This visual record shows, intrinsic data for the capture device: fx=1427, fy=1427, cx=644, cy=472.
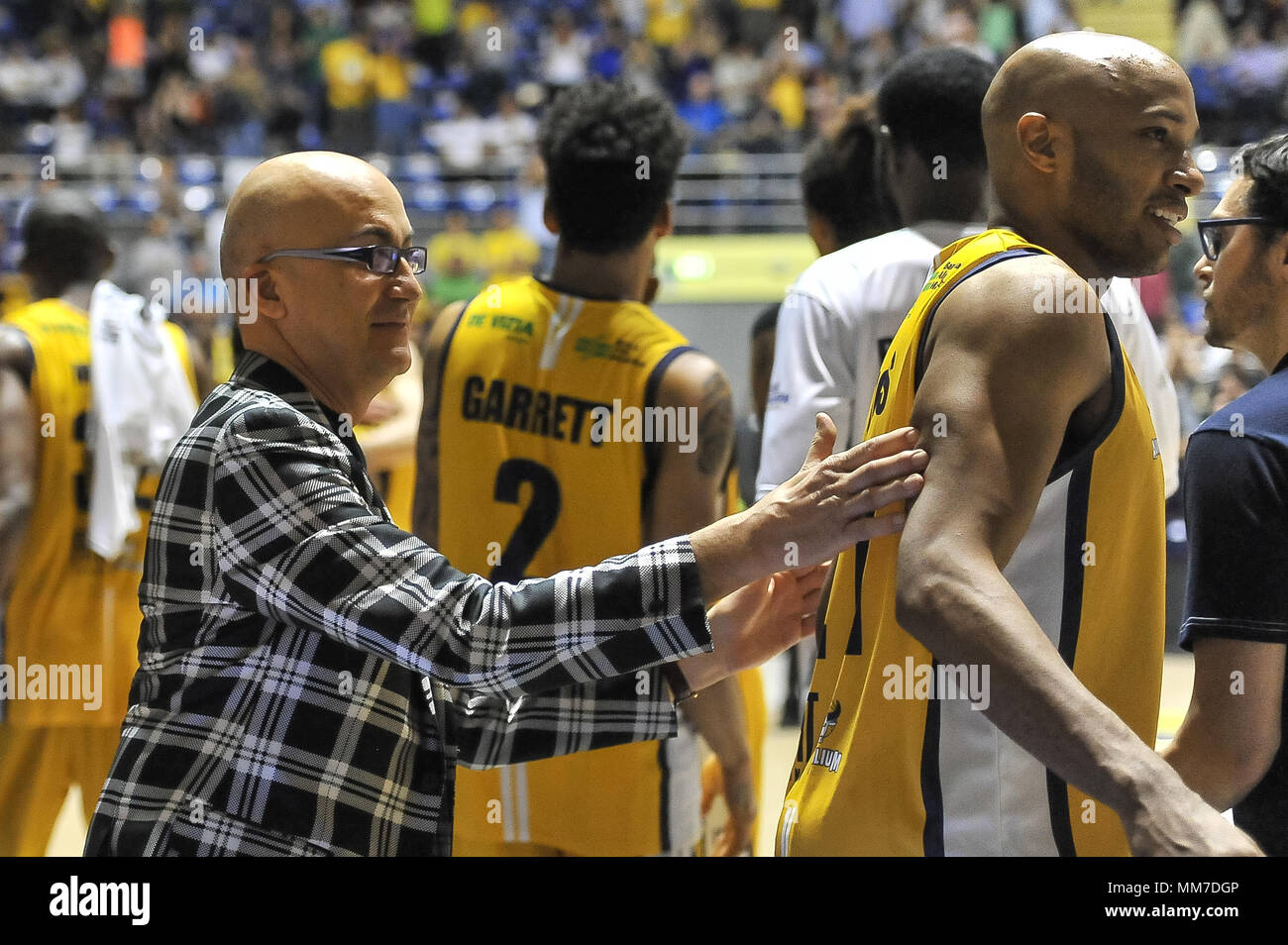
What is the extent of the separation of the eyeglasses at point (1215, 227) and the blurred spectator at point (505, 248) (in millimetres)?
9400

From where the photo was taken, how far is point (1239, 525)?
6.19 ft

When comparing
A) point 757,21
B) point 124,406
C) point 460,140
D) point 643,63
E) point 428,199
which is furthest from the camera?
point 757,21

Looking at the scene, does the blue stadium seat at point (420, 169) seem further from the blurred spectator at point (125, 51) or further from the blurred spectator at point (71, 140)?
the blurred spectator at point (125, 51)

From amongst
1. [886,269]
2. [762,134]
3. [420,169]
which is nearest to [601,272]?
[886,269]

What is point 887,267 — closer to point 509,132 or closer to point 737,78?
point 509,132

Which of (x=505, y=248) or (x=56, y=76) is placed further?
(x=56, y=76)

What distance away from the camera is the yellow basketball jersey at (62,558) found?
3998 mm

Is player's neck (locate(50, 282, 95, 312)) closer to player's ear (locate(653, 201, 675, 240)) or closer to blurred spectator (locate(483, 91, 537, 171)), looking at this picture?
player's ear (locate(653, 201, 675, 240))

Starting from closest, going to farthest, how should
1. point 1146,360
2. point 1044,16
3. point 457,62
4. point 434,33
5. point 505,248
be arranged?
point 1146,360 < point 505,248 < point 1044,16 < point 457,62 < point 434,33

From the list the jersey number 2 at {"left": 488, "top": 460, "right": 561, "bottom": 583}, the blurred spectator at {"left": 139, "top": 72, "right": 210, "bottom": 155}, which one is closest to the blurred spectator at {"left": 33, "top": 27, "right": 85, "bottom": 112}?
the blurred spectator at {"left": 139, "top": 72, "right": 210, "bottom": 155}

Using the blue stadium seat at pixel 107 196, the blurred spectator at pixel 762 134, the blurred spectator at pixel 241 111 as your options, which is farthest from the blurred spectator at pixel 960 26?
the blue stadium seat at pixel 107 196

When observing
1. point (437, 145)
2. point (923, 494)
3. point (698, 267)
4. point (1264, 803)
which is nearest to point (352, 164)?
point (923, 494)

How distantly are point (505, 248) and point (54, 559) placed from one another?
809 centimetres

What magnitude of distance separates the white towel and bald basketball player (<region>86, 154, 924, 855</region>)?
7.66ft
